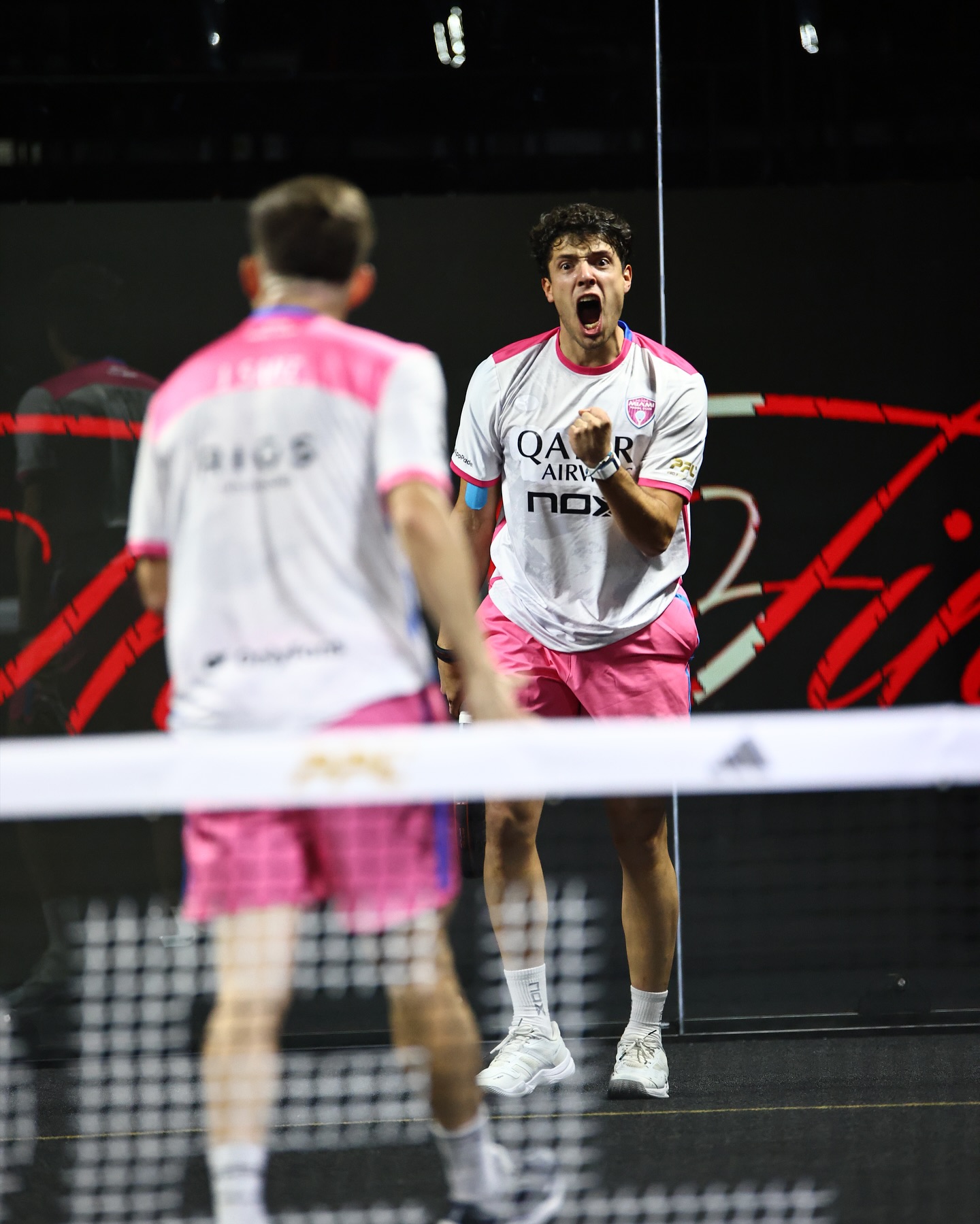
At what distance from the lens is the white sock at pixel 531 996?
Answer: 134 inches

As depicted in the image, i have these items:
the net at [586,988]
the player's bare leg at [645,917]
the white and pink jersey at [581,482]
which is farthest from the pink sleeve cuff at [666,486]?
the net at [586,988]

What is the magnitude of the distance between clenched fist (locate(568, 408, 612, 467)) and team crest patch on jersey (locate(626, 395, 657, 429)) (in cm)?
40

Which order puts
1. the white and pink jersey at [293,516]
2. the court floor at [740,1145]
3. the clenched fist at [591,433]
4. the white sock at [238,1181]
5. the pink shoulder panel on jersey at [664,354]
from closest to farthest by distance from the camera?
the white sock at [238,1181], the white and pink jersey at [293,516], the court floor at [740,1145], the clenched fist at [591,433], the pink shoulder panel on jersey at [664,354]

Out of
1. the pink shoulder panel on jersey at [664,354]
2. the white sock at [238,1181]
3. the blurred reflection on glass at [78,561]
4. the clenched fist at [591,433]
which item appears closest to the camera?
A: the white sock at [238,1181]

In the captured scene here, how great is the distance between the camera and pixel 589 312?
136 inches

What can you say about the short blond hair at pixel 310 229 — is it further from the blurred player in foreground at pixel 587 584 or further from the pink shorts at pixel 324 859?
the blurred player in foreground at pixel 587 584

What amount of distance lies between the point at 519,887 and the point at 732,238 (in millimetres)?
2024

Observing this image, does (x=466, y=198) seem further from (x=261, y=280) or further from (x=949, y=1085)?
(x=949, y=1085)

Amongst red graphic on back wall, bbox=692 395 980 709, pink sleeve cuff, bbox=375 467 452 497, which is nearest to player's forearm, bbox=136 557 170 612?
pink sleeve cuff, bbox=375 467 452 497

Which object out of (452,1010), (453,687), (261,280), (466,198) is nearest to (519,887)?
(453,687)

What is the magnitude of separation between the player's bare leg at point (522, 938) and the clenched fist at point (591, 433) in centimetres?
83

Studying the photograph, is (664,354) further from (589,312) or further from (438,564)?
(438,564)

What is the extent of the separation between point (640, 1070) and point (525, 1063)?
0.26 m

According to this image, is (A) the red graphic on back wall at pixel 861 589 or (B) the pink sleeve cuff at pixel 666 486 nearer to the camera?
(B) the pink sleeve cuff at pixel 666 486
